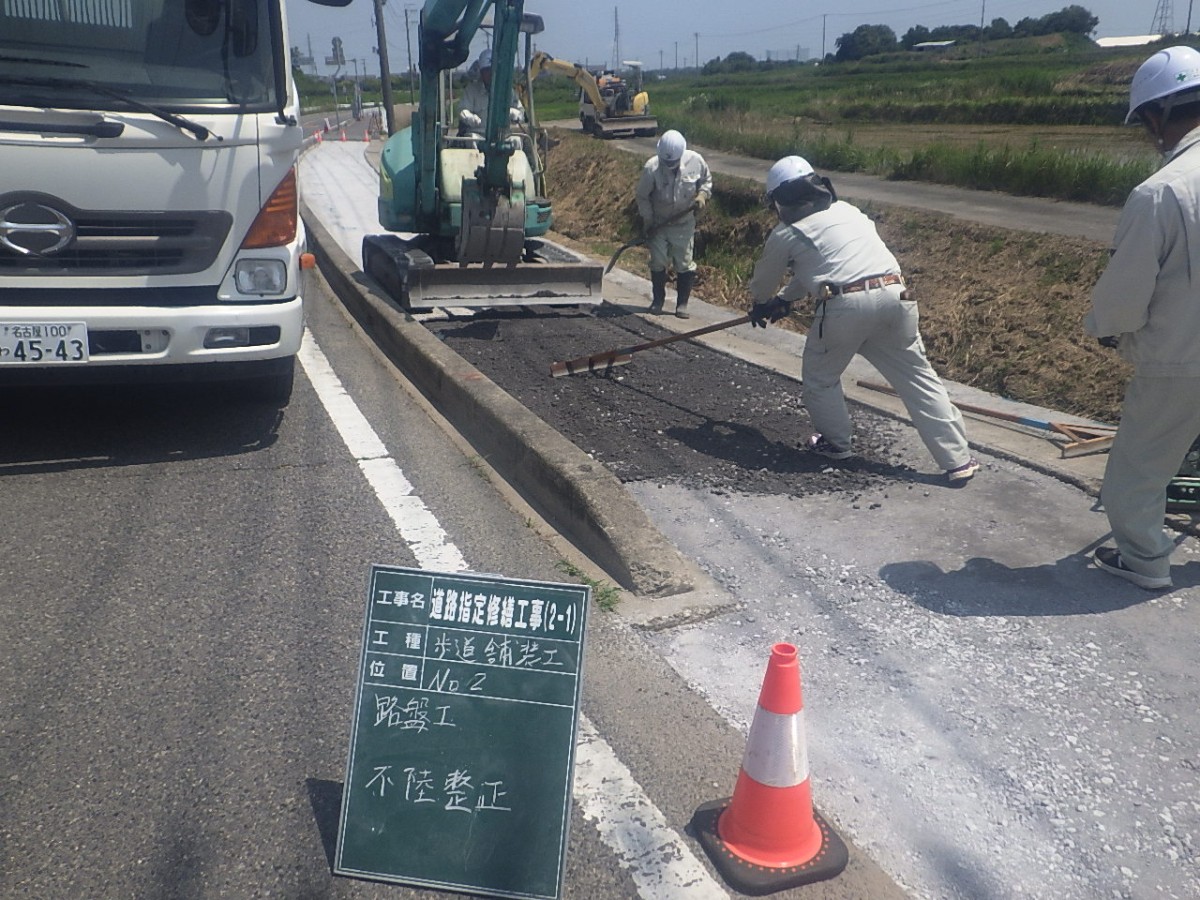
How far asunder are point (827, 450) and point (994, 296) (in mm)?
4127

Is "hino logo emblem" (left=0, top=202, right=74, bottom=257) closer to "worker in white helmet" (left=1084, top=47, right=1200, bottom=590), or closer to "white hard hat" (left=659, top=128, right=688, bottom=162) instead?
"worker in white helmet" (left=1084, top=47, right=1200, bottom=590)

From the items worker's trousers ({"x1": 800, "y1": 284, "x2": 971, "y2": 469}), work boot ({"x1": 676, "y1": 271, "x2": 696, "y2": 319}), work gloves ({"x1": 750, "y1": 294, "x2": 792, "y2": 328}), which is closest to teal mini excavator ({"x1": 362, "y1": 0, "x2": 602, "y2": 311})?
work boot ({"x1": 676, "y1": 271, "x2": 696, "y2": 319})

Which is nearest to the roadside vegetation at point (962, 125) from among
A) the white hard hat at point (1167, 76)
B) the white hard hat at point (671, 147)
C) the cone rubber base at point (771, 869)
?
the white hard hat at point (671, 147)

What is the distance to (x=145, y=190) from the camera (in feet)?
16.0

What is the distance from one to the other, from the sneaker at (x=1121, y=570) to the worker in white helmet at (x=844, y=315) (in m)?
1.05

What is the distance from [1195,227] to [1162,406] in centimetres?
68

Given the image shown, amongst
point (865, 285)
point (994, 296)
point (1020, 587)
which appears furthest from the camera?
point (994, 296)

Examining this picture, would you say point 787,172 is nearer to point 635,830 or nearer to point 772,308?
point 772,308

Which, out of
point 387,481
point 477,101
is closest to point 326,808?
point 387,481

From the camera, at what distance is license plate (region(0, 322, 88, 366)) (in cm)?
478

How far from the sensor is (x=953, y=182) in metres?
14.6

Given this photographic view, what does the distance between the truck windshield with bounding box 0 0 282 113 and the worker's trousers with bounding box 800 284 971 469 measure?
3.17 meters

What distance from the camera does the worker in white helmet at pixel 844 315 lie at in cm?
536

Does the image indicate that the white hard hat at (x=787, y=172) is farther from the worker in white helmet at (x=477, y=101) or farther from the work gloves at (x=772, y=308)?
the worker in white helmet at (x=477, y=101)
